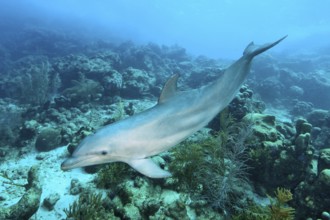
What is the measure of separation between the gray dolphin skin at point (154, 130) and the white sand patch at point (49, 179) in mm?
2946

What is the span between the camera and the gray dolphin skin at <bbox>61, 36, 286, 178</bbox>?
383 cm

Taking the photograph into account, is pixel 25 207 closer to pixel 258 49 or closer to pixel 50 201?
pixel 50 201

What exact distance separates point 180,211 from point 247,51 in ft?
10.6

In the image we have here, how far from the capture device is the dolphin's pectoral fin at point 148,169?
3797 millimetres

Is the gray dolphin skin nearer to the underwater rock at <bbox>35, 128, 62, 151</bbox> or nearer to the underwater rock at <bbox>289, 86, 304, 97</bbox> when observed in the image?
the underwater rock at <bbox>35, 128, 62, 151</bbox>

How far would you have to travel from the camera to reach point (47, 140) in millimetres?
9133

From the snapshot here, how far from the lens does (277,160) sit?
22.7ft

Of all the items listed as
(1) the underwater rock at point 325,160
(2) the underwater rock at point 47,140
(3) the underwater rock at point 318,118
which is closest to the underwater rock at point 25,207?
(2) the underwater rock at point 47,140

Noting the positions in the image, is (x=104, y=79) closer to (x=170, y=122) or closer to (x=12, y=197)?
(x=12, y=197)

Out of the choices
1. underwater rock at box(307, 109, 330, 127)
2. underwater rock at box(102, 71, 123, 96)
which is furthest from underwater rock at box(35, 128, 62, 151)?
underwater rock at box(307, 109, 330, 127)

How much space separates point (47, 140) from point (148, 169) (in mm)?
6292

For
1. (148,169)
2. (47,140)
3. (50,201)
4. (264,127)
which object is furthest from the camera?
(47,140)

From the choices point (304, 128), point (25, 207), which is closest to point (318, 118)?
point (304, 128)

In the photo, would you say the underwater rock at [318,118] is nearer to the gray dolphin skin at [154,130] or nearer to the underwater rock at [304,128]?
the underwater rock at [304,128]
